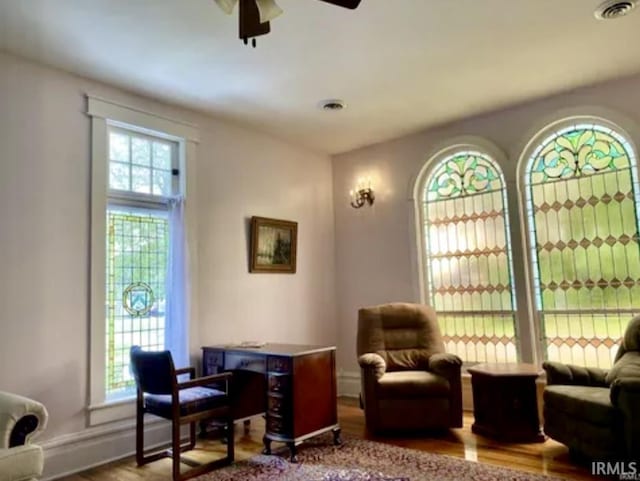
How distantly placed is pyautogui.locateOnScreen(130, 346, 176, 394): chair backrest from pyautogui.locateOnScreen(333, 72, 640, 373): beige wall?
2643 mm

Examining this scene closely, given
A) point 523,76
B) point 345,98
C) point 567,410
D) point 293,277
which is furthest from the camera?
point 293,277

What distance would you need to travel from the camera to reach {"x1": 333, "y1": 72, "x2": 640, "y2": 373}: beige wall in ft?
13.9

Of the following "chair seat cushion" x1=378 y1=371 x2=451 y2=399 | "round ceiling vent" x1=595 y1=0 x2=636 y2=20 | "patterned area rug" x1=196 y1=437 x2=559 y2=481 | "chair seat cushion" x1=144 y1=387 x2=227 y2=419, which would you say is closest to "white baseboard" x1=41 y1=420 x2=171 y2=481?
"chair seat cushion" x1=144 y1=387 x2=227 y2=419

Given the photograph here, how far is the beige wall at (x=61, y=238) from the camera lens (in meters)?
2.97

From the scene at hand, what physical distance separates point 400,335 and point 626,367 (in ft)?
5.79

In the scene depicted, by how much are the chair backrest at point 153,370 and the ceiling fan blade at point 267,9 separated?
2029 mm

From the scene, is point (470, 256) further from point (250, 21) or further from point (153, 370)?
point (250, 21)

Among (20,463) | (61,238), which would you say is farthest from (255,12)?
(20,463)

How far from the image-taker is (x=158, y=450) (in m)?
3.51

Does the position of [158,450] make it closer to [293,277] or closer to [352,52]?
[293,277]

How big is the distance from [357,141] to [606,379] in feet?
10.6

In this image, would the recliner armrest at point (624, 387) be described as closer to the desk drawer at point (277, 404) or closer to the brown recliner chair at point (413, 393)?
the brown recliner chair at point (413, 393)

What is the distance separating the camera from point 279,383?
10.7ft

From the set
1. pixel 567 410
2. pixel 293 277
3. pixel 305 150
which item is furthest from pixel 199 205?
pixel 567 410
